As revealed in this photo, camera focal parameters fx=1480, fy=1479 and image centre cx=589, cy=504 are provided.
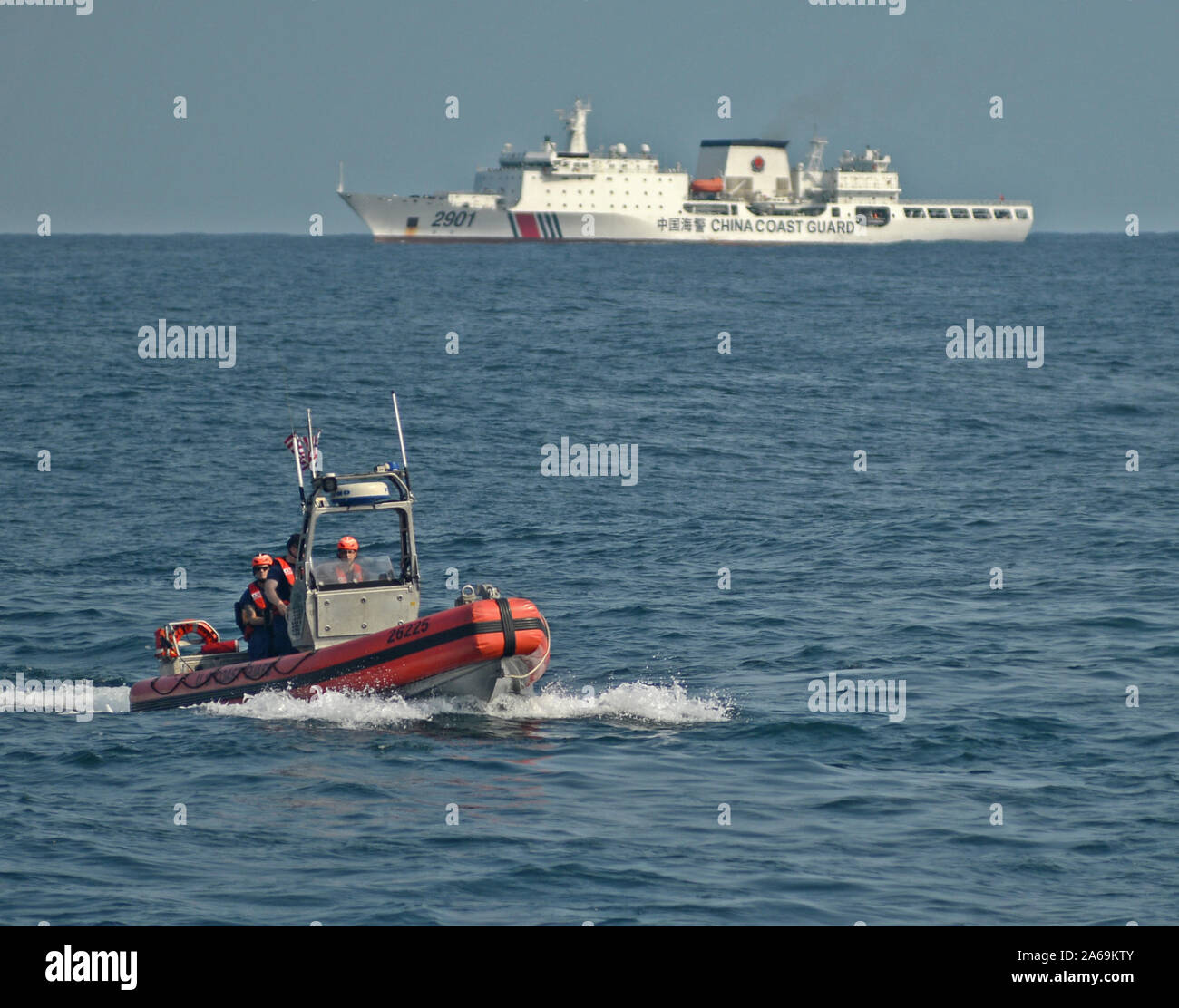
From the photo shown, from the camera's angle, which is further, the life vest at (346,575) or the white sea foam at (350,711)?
the life vest at (346,575)

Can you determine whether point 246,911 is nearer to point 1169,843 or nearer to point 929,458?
point 1169,843

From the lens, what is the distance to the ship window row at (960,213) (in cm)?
12888

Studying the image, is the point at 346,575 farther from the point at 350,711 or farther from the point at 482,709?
the point at 482,709

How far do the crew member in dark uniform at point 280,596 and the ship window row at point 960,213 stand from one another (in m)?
120

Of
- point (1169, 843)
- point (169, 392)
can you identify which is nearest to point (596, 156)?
point (169, 392)

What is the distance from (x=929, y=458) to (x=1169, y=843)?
19214 millimetres

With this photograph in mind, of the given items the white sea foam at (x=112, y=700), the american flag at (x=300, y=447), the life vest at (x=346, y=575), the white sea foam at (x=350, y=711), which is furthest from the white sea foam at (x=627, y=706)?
the white sea foam at (x=112, y=700)

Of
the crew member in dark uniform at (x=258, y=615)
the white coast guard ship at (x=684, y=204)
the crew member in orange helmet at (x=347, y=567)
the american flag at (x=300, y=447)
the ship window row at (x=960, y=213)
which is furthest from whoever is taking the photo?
the ship window row at (x=960, y=213)

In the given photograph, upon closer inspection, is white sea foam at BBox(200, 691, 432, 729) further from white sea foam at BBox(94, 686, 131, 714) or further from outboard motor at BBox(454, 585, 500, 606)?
white sea foam at BBox(94, 686, 131, 714)

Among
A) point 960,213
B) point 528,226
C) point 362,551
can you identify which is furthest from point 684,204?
point 362,551

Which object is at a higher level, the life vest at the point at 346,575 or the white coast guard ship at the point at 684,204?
the white coast guard ship at the point at 684,204

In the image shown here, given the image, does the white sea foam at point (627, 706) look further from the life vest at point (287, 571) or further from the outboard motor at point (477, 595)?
the life vest at point (287, 571)

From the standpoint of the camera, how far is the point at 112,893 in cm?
966

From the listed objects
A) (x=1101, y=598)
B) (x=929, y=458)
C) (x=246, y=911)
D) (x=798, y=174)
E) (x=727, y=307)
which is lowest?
(x=246, y=911)
